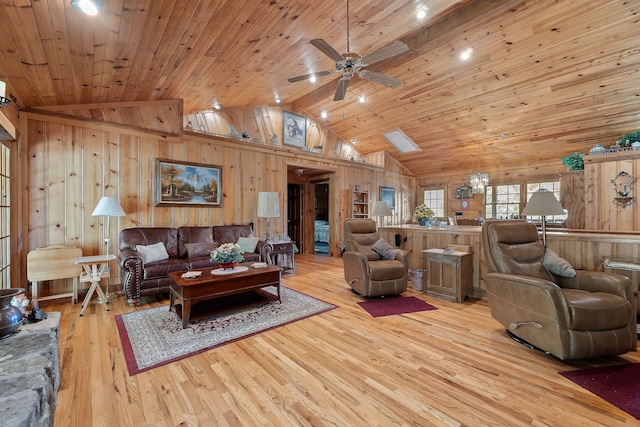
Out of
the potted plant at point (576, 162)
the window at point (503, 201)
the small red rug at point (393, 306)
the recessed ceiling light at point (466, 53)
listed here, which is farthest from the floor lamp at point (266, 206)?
the window at point (503, 201)

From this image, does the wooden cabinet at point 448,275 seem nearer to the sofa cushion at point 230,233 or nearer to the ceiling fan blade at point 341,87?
the ceiling fan blade at point 341,87

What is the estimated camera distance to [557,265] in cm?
265

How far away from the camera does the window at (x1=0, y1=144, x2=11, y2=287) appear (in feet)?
9.86

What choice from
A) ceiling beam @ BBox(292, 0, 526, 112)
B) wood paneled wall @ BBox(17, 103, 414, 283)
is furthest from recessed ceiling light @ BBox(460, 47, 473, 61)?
wood paneled wall @ BBox(17, 103, 414, 283)

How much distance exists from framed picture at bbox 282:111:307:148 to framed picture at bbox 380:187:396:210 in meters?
3.05

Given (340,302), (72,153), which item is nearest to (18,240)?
(72,153)

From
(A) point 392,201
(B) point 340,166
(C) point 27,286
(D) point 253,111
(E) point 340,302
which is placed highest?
(D) point 253,111

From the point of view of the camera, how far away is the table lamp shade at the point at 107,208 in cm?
351

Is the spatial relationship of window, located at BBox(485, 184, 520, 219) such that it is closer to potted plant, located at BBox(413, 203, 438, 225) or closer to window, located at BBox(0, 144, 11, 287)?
potted plant, located at BBox(413, 203, 438, 225)

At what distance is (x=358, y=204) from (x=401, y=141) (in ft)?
6.96

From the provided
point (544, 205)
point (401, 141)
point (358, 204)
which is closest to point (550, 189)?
point (401, 141)

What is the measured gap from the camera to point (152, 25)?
236 cm

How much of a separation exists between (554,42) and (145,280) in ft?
21.8

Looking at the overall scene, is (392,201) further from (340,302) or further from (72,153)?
(72,153)
